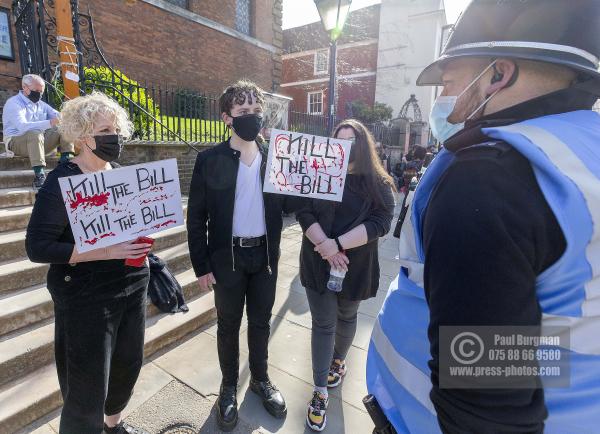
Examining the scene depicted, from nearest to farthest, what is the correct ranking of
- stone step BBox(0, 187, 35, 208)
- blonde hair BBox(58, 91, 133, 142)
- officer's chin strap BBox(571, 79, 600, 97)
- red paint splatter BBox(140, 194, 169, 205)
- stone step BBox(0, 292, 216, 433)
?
officer's chin strap BBox(571, 79, 600, 97)
blonde hair BBox(58, 91, 133, 142)
red paint splatter BBox(140, 194, 169, 205)
stone step BBox(0, 292, 216, 433)
stone step BBox(0, 187, 35, 208)

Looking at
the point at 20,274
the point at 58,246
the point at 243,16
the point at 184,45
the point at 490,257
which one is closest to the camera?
the point at 490,257

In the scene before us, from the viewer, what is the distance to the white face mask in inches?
35.7

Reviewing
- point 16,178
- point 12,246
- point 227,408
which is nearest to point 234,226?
point 227,408

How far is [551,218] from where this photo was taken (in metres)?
0.70

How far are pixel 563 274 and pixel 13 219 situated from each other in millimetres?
4449

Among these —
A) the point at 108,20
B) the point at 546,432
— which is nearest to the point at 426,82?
the point at 546,432

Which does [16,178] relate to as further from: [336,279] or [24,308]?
[336,279]

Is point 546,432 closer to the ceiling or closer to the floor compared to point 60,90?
closer to the floor

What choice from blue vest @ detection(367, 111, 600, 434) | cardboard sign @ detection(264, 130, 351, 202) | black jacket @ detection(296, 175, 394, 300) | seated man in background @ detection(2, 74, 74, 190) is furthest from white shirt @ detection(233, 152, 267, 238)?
seated man in background @ detection(2, 74, 74, 190)

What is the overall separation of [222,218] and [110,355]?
966 millimetres

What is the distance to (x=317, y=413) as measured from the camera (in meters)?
2.30

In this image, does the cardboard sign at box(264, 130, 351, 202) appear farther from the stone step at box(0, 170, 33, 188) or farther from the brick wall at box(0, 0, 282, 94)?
the brick wall at box(0, 0, 282, 94)

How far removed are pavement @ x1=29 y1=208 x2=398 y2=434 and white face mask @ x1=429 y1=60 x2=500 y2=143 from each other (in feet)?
6.81

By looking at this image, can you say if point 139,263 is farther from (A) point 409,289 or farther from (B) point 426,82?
(B) point 426,82
